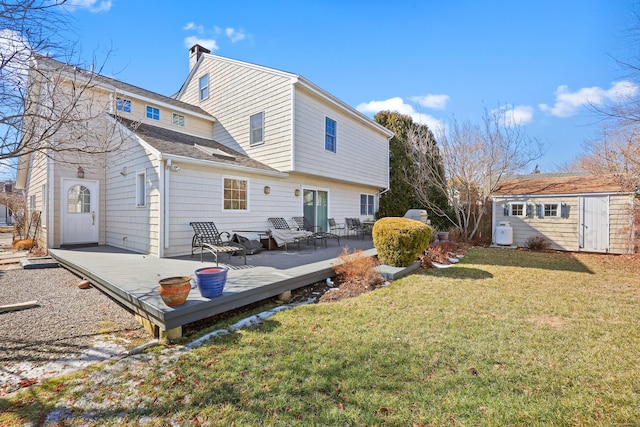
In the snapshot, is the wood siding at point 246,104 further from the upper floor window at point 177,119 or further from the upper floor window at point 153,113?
the upper floor window at point 153,113

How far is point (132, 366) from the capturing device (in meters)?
2.92

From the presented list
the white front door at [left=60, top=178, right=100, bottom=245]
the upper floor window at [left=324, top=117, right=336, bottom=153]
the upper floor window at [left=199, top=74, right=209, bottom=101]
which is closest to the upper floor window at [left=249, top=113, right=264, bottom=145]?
the upper floor window at [left=324, top=117, right=336, bottom=153]

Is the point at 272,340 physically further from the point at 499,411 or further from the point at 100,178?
the point at 100,178

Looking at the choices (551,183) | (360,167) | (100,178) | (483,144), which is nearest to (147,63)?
A: (100,178)

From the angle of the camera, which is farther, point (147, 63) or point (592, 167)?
point (592, 167)

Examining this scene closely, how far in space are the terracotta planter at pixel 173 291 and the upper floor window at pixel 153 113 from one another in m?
9.74

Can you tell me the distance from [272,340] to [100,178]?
993 centimetres

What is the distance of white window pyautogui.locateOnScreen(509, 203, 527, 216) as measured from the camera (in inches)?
489

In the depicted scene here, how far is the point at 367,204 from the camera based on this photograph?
15.2 m

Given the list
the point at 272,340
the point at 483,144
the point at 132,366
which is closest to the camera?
the point at 132,366

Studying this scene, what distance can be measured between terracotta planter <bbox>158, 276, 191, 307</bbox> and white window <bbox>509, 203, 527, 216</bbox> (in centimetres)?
1357

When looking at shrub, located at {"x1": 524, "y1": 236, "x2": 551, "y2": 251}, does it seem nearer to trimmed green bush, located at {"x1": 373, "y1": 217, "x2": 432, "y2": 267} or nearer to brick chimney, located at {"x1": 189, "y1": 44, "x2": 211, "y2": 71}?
trimmed green bush, located at {"x1": 373, "y1": 217, "x2": 432, "y2": 267}

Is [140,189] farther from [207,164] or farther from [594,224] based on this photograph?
[594,224]

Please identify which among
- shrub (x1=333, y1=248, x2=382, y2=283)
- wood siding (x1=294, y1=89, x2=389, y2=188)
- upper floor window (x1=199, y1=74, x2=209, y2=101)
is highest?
upper floor window (x1=199, y1=74, x2=209, y2=101)
